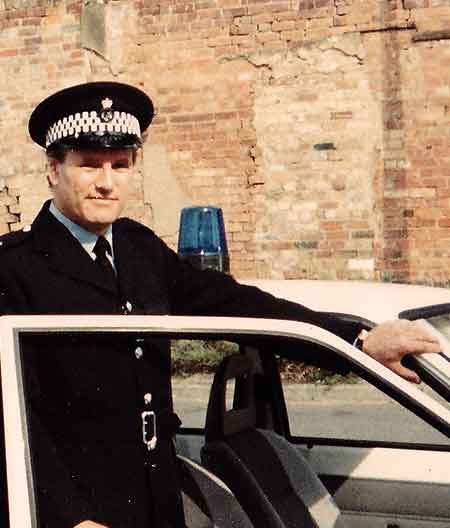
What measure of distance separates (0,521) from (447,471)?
5.10ft

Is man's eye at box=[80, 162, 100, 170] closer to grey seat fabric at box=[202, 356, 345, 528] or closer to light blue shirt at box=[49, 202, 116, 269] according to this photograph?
light blue shirt at box=[49, 202, 116, 269]

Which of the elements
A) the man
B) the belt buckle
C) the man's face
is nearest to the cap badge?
the man

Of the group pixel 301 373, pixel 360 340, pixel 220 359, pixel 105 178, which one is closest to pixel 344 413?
pixel 301 373

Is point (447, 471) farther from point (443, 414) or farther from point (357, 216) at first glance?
point (357, 216)

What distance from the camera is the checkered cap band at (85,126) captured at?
8.63 feet

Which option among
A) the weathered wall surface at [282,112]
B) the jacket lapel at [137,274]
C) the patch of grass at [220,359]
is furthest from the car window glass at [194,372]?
the weathered wall surface at [282,112]

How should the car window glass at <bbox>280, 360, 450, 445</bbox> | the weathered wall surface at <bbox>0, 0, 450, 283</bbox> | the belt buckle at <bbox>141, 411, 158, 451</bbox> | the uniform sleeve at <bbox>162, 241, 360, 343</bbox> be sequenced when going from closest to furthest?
1. the belt buckle at <bbox>141, 411, 158, 451</bbox>
2. the uniform sleeve at <bbox>162, 241, 360, 343</bbox>
3. the car window glass at <bbox>280, 360, 450, 445</bbox>
4. the weathered wall surface at <bbox>0, 0, 450, 283</bbox>

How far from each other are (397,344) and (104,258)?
0.79 metres

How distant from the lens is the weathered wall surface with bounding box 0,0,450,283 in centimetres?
925

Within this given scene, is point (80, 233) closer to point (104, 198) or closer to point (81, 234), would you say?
point (81, 234)

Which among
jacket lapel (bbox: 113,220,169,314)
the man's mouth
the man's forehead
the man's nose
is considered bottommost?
jacket lapel (bbox: 113,220,169,314)

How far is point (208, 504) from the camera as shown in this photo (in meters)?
2.84

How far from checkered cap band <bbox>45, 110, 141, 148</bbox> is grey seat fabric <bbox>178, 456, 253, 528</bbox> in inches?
37.6

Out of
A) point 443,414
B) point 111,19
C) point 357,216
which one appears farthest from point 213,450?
point 111,19
